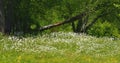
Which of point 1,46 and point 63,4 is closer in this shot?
point 1,46

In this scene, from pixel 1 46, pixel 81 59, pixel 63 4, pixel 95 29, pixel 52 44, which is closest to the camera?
pixel 81 59

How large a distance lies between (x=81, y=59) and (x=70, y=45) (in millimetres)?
5851

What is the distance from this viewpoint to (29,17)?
3875cm

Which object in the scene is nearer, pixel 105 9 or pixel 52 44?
pixel 52 44

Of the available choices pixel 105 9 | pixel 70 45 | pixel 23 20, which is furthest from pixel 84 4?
pixel 70 45

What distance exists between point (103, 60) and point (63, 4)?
2634cm

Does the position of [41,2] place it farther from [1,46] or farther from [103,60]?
[103,60]

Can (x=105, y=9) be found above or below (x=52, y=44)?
below

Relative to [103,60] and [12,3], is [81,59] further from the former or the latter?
[12,3]

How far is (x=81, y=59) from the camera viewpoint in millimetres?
18125

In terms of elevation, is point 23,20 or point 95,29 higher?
point 23,20

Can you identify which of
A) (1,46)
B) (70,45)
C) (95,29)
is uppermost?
(1,46)

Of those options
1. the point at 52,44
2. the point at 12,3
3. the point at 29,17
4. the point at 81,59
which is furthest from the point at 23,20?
the point at 81,59

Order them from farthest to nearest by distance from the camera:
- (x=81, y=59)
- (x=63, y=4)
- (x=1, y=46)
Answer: (x=63, y=4), (x=1, y=46), (x=81, y=59)
